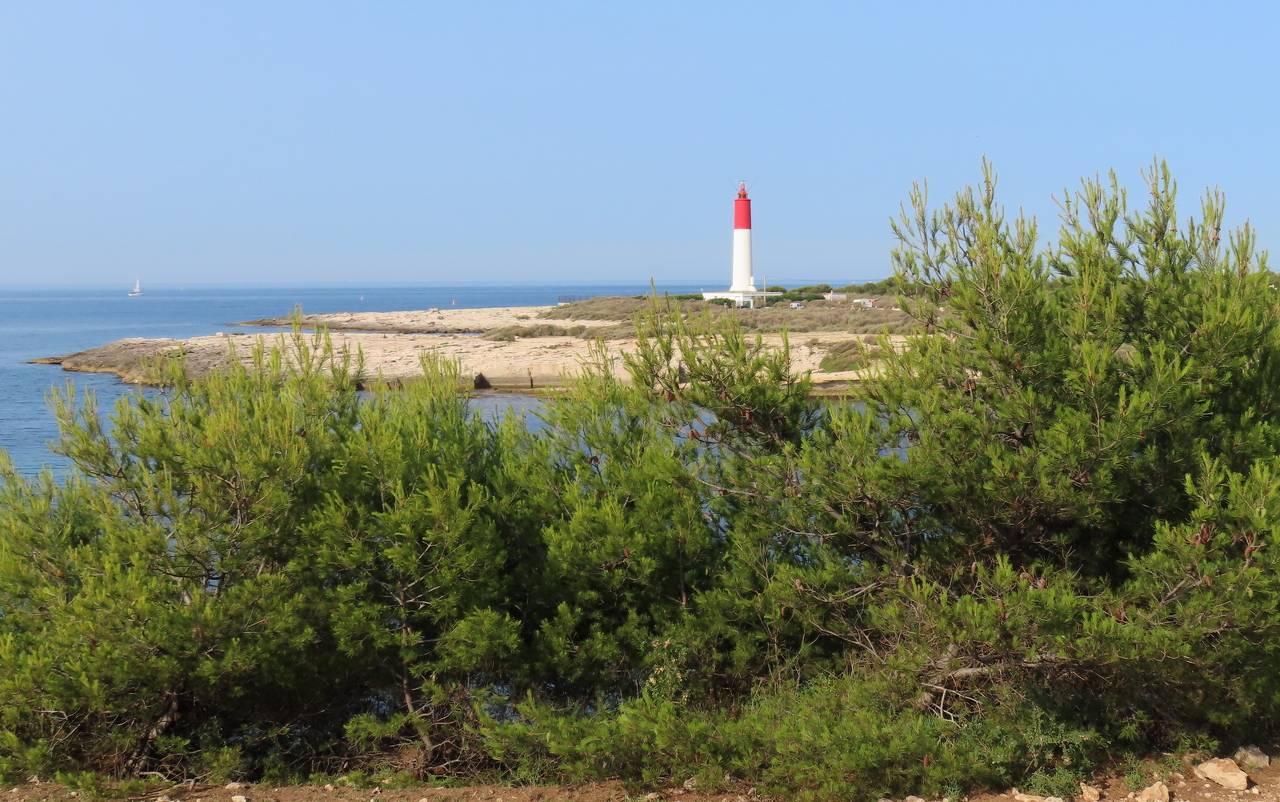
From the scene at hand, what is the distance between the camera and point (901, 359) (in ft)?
28.8

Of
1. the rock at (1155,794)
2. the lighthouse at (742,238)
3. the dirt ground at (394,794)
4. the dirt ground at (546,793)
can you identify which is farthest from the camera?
the lighthouse at (742,238)

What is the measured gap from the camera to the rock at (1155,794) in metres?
7.16

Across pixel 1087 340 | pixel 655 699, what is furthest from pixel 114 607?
pixel 1087 340

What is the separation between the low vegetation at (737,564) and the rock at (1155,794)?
501 millimetres

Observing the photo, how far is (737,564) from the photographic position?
9.14 meters

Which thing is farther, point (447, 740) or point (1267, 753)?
point (447, 740)

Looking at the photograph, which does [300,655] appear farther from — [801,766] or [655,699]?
[801,766]

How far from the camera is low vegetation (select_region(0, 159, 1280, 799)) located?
7551 mm

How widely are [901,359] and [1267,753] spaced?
3.73 m

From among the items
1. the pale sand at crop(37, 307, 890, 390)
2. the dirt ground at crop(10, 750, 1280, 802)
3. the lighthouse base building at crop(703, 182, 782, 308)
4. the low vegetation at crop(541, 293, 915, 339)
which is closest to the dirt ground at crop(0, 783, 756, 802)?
the dirt ground at crop(10, 750, 1280, 802)

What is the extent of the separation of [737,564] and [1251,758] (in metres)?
3.81

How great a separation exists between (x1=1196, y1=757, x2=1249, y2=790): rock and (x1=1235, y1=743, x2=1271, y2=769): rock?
135 mm

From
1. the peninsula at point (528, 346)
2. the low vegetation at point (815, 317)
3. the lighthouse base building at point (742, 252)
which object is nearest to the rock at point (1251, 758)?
the peninsula at point (528, 346)

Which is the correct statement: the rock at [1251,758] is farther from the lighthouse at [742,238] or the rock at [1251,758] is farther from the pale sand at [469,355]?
the lighthouse at [742,238]
